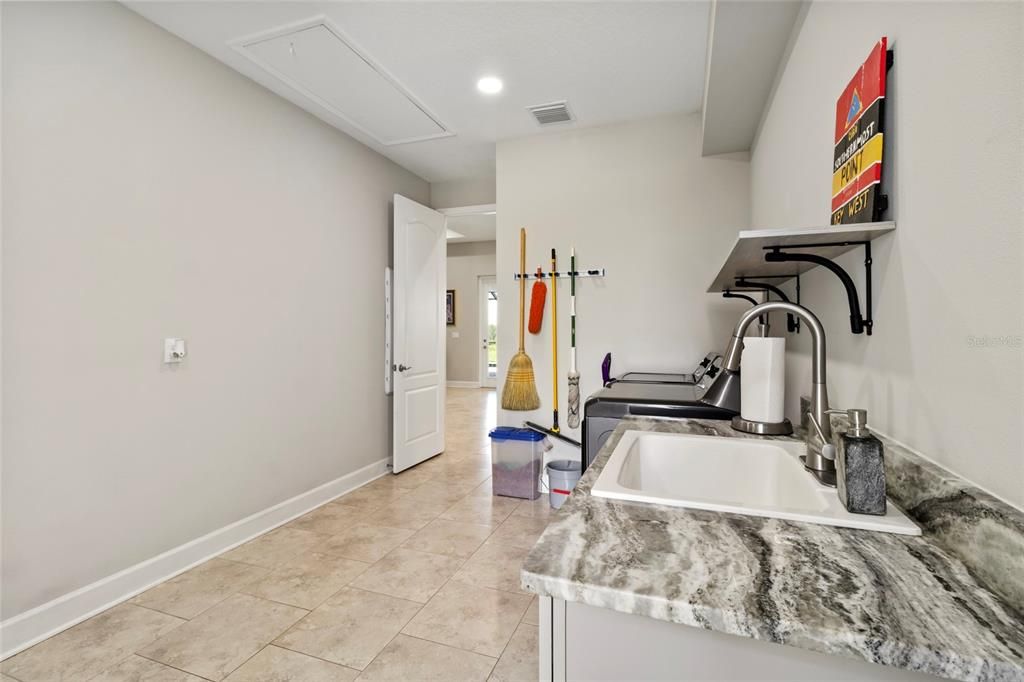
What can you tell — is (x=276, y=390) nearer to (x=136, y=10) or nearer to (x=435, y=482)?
(x=435, y=482)

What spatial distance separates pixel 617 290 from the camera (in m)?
3.25

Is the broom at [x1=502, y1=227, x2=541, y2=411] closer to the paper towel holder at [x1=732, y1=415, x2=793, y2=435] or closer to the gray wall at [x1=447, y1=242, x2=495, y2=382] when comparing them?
the paper towel holder at [x1=732, y1=415, x2=793, y2=435]

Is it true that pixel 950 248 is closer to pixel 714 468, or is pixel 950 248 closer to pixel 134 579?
pixel 714 468

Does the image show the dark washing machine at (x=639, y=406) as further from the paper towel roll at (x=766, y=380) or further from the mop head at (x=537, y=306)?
the mop head at (x=537, y=306)

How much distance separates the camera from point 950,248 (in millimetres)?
780

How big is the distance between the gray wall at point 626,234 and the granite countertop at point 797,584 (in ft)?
7.98

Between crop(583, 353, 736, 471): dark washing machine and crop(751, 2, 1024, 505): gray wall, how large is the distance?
0.66 meters

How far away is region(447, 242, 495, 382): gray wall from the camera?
28.8ft

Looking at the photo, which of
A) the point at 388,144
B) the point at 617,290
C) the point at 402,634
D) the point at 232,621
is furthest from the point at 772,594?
the point at 388,144

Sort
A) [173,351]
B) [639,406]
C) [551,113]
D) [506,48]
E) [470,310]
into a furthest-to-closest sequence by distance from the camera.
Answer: [470,310] < [551,113] < [506,48] < [173,351] < [639,406]

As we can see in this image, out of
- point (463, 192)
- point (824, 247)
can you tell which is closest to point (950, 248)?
point (824, 247)

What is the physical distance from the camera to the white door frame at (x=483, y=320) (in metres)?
8.84

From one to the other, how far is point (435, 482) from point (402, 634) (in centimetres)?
182

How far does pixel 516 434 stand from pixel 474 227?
15.2 ft
